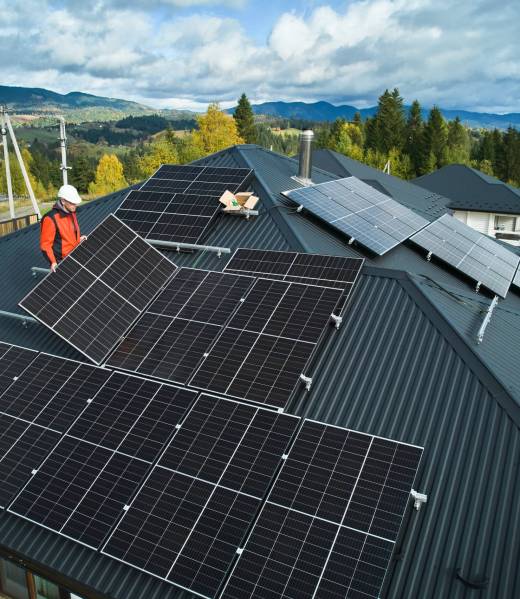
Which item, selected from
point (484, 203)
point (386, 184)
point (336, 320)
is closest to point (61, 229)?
point (336, 320)

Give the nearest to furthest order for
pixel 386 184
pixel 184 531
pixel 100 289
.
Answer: pixel 184 531 < pixel 100 289 < pixel 386 184

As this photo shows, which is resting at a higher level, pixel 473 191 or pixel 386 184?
pixel 386 184

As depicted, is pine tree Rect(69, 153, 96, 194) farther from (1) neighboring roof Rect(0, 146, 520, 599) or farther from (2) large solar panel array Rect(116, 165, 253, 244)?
(1) neighboring roof Rect(0, 146, 520, 599)

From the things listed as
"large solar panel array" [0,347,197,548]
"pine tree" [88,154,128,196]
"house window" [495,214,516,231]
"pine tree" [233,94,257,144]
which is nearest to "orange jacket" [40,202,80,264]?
"large solar panel array" [0,347,197,548]

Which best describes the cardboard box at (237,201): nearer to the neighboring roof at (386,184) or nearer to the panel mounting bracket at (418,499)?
the panel mounting bracket at (418,499)

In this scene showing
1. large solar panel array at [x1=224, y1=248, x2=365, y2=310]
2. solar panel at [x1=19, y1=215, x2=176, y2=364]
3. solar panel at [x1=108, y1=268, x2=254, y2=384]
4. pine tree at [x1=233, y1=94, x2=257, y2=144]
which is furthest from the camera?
pine tree at [x1=233, y1=94, x2=257, y2=144]

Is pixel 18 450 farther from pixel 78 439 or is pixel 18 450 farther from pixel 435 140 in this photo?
pixel 435 140
